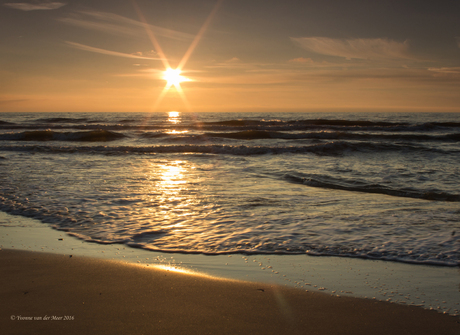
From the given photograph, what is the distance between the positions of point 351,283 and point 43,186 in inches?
260

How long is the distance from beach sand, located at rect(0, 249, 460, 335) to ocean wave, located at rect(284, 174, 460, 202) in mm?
4838

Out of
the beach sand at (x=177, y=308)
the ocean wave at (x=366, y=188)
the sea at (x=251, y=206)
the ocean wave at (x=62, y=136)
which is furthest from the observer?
the ocean wave at (x=62, y=136)

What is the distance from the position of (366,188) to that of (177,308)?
19.5 feet

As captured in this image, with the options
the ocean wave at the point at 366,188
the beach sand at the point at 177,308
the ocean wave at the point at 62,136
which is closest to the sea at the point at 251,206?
the ocean wave at the point at 366,188

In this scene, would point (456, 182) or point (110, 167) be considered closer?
point (456, 182)

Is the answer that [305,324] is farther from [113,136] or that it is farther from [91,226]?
[113,136]

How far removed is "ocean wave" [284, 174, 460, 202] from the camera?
22.0ft

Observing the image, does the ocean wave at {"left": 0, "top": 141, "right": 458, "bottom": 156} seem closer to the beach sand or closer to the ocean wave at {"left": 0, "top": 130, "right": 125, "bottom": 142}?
the ocean wave at {"left": 0, "top": 130, "right": 125, "bottom": 142}

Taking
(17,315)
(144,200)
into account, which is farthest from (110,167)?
(17,315)

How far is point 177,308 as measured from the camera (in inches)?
104

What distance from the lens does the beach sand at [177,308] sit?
7.78 feet

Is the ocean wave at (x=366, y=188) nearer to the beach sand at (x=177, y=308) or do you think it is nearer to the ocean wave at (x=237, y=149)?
the beach sand at (x=177, y=308)

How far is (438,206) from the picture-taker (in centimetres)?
588

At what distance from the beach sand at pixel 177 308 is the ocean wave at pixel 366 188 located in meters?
4.84
